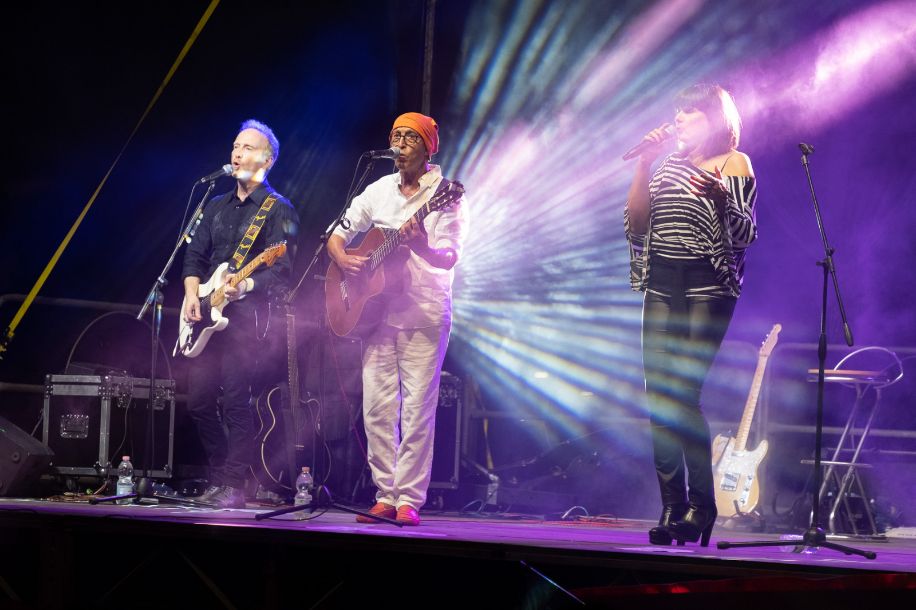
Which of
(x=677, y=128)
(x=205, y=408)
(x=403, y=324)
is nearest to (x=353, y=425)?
(x=205, y=408)

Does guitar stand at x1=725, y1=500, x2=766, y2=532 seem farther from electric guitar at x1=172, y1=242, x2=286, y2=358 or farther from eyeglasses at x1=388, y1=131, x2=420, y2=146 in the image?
electric guitar at x1=172, y1=242, x2=286, y2=358

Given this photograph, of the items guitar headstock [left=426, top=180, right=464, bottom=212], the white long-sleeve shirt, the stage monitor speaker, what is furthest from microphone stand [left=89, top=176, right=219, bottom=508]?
guitar headstock [left=426, top=180, right=464, bottom=212]

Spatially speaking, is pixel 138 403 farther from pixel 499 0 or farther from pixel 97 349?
pixel 499 0

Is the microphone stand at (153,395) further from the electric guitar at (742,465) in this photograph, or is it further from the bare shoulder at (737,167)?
the bare shoulder at (737,167)

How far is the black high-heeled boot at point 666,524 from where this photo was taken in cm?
336

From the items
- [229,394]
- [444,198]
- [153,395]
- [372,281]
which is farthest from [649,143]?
[153,395]

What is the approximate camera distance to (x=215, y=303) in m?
5.34

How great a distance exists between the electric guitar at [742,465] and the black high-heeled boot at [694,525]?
2.33m

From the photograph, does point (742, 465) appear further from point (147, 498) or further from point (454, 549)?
point (147, 498)

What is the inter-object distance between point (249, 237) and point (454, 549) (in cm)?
274

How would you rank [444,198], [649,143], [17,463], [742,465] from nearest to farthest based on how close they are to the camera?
[649,143] < [444,198] < [17,463] < [742,465]

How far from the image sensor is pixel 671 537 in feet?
11.1

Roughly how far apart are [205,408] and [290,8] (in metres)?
3.03

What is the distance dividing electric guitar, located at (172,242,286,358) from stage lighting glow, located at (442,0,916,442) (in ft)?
7.32
